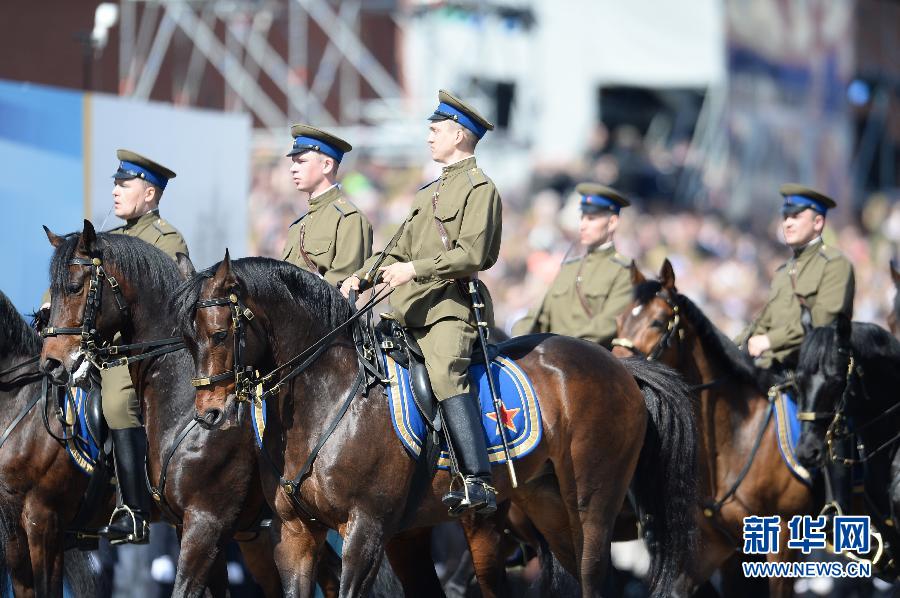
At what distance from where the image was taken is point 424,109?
21062mm

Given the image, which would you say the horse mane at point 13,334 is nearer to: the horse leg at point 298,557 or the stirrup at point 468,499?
the horse leg at point 298,557

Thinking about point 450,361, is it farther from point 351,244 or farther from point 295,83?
point 295,83

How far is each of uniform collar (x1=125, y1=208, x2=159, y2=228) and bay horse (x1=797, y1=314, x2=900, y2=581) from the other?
4.23 meters

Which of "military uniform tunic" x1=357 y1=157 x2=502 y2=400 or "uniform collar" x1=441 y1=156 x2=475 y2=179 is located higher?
"uniform collar" x1=441 y1=156 x2=475 y2=179

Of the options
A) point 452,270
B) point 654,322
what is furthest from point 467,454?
point 654,322

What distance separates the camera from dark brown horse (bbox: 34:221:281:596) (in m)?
7.42

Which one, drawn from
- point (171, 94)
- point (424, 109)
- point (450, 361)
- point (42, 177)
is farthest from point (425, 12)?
point (450, 361)

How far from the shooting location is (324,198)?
8.36 metres

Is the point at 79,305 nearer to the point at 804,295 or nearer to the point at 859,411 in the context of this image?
the point at 804,295

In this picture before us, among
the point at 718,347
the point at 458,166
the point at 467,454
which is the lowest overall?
the point at 467,454

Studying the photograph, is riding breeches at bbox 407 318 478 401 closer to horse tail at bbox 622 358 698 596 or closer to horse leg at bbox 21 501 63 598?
horse tail at bbox 622 358 698 596

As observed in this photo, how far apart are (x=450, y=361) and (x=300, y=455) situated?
0.92 m

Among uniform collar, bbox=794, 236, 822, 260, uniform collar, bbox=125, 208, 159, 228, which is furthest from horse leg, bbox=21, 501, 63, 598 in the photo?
uniform collar, bbox=794, 236, 822, 260

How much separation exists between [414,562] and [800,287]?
11.1ft
